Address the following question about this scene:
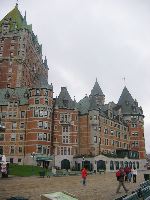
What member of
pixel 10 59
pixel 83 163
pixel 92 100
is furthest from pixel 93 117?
pixel 10 59

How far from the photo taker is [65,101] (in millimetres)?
75250

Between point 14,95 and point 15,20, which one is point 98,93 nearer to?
point 15,20

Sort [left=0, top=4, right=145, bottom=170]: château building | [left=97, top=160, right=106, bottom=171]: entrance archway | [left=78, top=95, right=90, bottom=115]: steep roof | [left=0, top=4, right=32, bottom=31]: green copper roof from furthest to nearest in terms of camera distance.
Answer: [left=0, top=4, right=32, bottom=31]: green copper roof < [left=78, top=95, right=90, bottom=115]: steep roof < [left=97, top=160, right=106, bottom=171]: entrance archway < [left=0, top=4, right=145, bottom=170]: château building

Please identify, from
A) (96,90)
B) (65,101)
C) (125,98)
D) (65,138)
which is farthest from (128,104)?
(65,138)

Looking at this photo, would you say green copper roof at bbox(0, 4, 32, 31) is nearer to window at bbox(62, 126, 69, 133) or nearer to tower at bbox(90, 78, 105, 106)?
tower at bbox(90, 78, 105, 106)

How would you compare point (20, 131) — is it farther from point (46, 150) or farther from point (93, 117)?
point (93, 117)

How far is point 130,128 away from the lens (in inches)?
3610

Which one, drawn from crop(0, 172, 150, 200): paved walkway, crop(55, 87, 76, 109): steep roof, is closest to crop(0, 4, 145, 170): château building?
crop(55, 87, 76, 109): steep roof

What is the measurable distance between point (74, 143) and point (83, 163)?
19.9 ft

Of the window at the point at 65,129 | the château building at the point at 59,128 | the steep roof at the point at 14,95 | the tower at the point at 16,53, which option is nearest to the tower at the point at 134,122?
the château building at the point at 59,128

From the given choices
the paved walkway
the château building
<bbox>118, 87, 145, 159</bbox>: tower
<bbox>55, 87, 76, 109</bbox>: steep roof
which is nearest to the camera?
the paved walkway

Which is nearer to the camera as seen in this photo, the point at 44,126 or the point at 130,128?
the point at 44,126

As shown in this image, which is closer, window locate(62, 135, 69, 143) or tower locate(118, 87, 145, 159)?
window locate(62, 135, 69, 143)

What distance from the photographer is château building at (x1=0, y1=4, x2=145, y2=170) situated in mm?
68938
